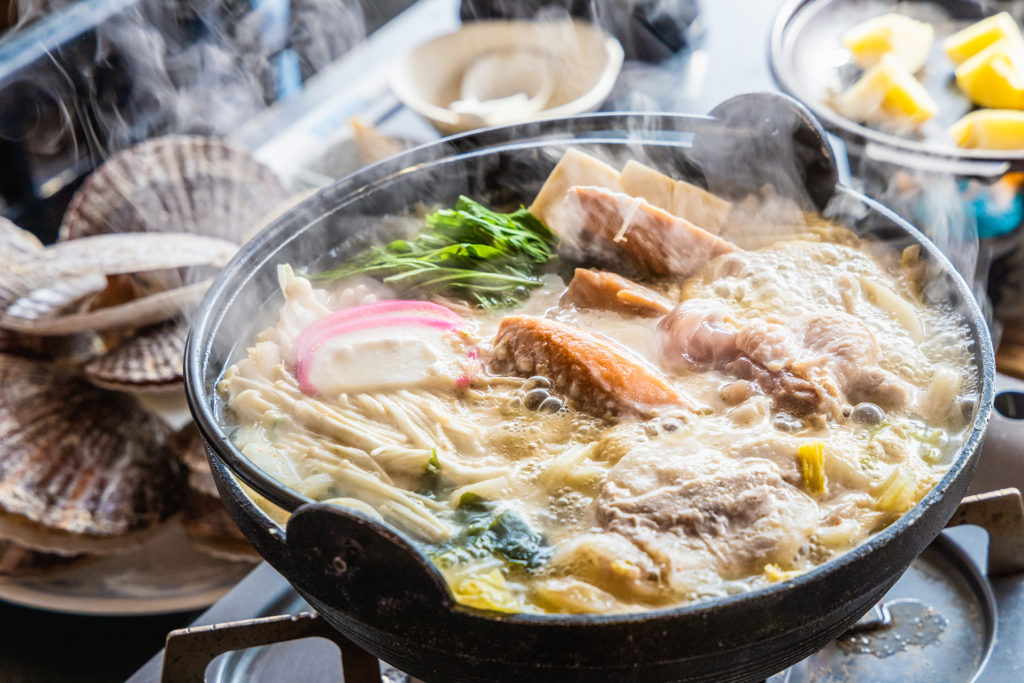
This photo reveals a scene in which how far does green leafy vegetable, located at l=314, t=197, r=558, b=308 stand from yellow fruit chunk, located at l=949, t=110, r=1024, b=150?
1701mm

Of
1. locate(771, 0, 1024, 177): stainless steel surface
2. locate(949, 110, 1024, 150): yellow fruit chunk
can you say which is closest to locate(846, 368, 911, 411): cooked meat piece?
locate(771, 0, 1024, 177): stainless steel surface

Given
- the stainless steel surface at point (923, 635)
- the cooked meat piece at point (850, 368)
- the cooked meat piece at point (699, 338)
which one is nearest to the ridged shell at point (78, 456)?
the cooked meat piece at point (699, 338)

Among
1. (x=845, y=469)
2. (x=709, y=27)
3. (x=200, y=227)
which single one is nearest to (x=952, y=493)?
(x=845, y=469)

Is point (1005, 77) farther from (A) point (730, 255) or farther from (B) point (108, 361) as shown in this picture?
(B) point (108, 361)

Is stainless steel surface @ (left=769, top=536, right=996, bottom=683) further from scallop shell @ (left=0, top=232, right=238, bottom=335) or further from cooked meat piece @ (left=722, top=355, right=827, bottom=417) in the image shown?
scallop shell @ (left=0, top=232, right=238, bottom=335)

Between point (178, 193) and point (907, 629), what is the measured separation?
110 inches

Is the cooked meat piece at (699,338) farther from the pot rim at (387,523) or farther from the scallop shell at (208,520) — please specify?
the scallop shell at (208,520)

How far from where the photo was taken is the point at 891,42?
128 inches

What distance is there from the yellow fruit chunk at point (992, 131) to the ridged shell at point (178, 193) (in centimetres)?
243

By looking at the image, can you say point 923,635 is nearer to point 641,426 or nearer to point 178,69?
point 641,426

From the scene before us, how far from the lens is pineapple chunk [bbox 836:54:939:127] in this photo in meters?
2.96

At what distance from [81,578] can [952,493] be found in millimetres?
2458

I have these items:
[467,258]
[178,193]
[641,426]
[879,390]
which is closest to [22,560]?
[178,193]

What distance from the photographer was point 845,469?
4.71ft
